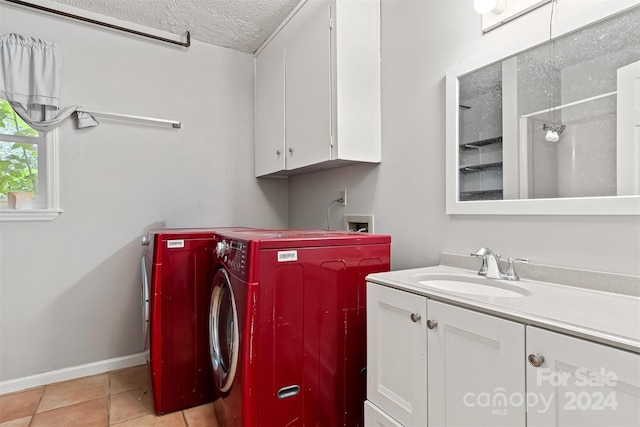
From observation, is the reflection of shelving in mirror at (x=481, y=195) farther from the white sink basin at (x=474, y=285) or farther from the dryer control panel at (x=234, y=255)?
the dryer control panel at (x=234, y=255)

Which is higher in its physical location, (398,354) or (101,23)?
(101,23)

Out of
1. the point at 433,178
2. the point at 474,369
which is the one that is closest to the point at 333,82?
the point at 433,178

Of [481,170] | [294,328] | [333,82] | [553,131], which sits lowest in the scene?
[294,328]

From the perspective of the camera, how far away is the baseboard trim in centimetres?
209

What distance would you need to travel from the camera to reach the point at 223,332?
1.63 metres

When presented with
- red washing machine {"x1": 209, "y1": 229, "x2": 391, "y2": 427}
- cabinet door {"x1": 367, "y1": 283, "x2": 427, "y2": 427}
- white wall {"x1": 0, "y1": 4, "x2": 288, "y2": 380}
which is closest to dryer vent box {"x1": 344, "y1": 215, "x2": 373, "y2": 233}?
red washing machine {"x1": 209, "y1": 229, "x2": 391, "y2": 427}

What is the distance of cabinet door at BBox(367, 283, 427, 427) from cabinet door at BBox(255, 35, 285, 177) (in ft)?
4.65

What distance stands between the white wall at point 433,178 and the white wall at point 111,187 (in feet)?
3.96

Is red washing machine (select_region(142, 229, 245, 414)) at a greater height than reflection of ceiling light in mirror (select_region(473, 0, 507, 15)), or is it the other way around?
reflection of ceiling light in mirror (select_region(473, 0, 507, 15))

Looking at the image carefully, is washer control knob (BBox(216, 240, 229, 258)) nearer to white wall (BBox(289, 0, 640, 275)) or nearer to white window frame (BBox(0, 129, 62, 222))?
white wall (BBox(289, 0, 640, 275))

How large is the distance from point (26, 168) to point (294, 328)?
2.05 meters

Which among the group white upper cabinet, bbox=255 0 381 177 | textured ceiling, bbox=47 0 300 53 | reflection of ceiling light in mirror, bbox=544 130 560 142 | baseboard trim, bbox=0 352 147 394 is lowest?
baseboard trim, bbox=0 352 147 394

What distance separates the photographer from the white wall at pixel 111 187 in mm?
2156

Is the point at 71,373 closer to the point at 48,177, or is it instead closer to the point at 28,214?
the point at 28,214
